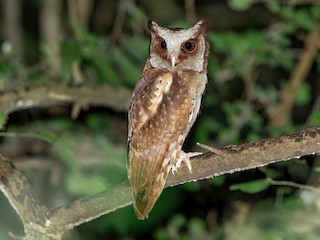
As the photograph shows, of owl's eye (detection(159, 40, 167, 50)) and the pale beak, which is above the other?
owl's eye (detection(159, 40, 167, 50))

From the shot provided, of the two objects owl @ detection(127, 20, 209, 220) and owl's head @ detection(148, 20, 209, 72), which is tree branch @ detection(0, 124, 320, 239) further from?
owl's head @ detection(148, 20, 209, 72)

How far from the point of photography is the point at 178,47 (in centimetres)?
221

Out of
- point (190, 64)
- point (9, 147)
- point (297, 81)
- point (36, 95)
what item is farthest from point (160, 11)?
point (190, 64)

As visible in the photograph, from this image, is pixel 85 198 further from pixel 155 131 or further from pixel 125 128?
pixel 125 128

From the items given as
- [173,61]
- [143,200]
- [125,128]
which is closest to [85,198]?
[143,200]

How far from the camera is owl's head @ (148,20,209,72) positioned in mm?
2189

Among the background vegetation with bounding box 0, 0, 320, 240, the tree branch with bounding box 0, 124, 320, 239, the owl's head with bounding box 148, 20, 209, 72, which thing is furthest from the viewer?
the background vegetation with bounding box 0, 0, 320, 240

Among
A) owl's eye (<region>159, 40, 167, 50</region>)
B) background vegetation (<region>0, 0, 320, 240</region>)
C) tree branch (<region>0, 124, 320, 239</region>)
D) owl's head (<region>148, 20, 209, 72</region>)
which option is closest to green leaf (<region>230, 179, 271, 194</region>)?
tree branch (<region>0, 124, 320, 239</region>)

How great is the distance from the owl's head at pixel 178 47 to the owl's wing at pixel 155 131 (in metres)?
A: 0.10

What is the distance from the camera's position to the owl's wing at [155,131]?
211 centimetres

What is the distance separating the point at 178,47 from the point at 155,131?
29 centimetres

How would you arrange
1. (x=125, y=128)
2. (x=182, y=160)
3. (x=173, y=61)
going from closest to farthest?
(x=182, y=160) → (x=173, y=61) → (x=125, y=128)

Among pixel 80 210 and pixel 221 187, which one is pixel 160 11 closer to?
pixel 221 187

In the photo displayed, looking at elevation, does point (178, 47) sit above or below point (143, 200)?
above
